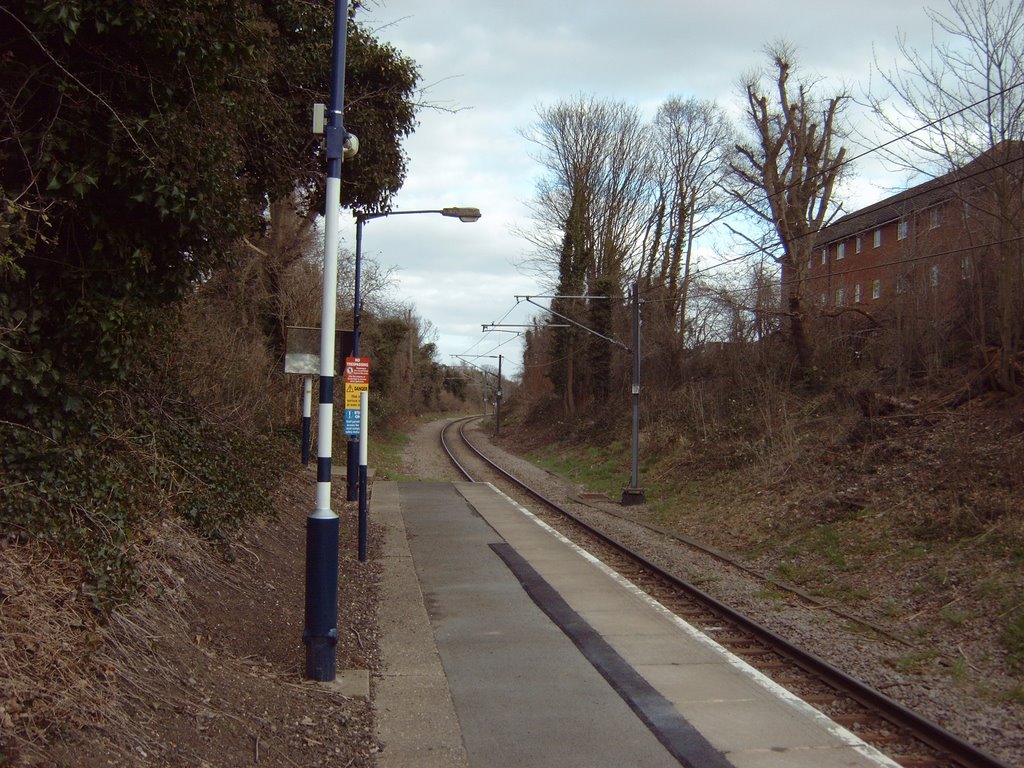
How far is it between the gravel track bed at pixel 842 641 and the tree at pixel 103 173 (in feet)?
22.4

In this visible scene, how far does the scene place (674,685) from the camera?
6.52m

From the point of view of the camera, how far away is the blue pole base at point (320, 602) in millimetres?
6027

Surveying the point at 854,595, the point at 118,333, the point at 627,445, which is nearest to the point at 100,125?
the point at 118,333

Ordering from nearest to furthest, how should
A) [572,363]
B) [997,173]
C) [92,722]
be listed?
[92,722]
[997,173]
[572,363]

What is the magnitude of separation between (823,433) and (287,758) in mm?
Result: 15919

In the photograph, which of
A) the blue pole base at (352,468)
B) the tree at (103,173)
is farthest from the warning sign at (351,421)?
the tree at (103,173)

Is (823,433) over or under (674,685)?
over

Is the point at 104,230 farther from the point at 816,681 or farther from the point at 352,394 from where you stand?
the point at 816,681

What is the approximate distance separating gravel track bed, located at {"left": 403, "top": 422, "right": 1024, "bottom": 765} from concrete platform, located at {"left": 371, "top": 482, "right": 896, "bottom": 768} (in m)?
1.01

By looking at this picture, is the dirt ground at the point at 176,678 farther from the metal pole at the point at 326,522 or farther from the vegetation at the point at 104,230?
the vegetation at the point at 104,230

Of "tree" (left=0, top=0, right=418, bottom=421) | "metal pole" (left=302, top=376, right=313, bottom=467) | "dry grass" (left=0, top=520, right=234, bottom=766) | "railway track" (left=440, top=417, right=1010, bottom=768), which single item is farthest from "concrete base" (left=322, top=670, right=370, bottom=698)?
"metal pole" (left=302, top=376, right=313, bottom=467)

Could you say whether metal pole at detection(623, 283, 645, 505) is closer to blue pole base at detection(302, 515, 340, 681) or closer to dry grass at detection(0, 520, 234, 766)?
blue pole base at detection(302, 515, 340, 681)

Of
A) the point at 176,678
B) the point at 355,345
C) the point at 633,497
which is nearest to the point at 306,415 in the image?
the point at 355,345

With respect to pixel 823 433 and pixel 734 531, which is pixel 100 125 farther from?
pixel 823 433
